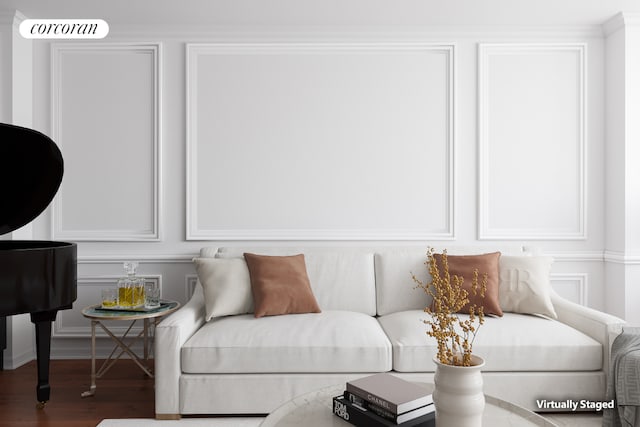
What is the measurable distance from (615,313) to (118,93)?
408 centimetres

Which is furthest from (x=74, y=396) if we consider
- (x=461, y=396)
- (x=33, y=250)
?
(x=461, y=396)

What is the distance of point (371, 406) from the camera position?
1.58 meters

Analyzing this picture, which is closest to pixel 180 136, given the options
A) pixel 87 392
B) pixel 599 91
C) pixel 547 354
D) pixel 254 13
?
pixel 254 13

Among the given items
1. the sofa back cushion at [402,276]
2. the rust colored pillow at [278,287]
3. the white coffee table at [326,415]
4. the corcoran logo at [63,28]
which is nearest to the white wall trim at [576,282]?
the sofa back cushion at [402,276]

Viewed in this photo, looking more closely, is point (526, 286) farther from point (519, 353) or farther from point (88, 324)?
point (88, 324)

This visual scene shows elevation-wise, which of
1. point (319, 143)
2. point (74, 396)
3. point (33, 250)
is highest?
point (319, 143)

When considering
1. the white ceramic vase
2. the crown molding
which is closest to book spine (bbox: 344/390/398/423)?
the white ceramic vase

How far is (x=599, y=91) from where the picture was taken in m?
3.65

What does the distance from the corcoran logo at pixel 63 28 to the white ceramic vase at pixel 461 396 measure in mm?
3443

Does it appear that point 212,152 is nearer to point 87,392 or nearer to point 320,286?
point 320,286

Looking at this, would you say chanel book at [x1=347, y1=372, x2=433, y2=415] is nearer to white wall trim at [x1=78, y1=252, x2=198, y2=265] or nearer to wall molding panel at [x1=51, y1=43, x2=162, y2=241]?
white wall trim at [x1=78, y1=252, x2=198, y2=265]

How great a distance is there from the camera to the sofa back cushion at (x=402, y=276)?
10.5 feet

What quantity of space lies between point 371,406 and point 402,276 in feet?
5.63

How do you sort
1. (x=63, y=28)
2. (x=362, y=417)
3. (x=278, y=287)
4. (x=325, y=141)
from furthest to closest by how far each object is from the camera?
(x=325, y=141) < (x=63, y=28) < (x=278, y=287) < (x=362, y=417)
